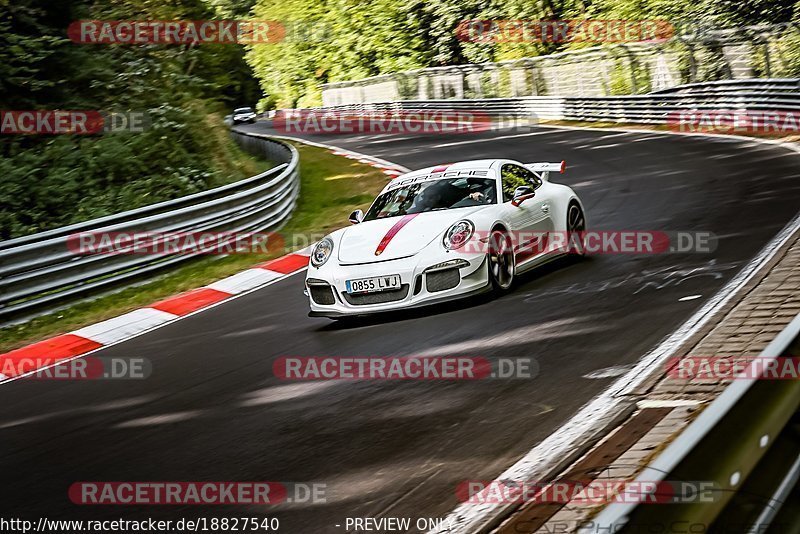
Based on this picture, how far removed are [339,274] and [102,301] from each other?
5.08 m

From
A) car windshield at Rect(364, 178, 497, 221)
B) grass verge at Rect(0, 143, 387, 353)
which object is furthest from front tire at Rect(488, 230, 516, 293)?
grass verge at Rect(0, 143, 387, 353)

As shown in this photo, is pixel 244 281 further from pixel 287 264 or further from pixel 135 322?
pixel 135 322

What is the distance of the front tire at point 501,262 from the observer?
8.34 metres

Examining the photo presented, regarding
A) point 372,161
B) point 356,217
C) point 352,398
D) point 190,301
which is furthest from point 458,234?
point 372,161

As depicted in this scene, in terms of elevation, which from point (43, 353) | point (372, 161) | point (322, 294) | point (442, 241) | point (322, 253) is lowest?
point (43, 353)

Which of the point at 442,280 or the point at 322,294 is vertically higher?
the point at 442,280

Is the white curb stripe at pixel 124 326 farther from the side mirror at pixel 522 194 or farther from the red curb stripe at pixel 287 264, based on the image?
the side mirror at pixel 522 194

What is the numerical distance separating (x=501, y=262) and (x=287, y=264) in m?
5.13

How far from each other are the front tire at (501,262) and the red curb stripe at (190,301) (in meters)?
3.93

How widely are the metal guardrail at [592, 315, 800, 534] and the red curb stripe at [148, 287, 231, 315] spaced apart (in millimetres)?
8486

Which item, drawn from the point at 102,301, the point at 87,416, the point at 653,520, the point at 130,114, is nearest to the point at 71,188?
the point at 130,114

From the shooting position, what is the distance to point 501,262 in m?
8.52

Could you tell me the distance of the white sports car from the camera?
8.06 metres

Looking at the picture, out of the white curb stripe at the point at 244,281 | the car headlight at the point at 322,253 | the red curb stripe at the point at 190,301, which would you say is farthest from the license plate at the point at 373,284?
the white curb stripe at the point at 244,281
